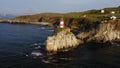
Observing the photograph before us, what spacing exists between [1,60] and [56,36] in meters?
27.4

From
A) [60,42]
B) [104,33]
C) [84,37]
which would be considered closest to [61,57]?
[60,42]

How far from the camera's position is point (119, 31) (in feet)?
404

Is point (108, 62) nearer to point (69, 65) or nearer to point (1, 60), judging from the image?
point (69, 65)

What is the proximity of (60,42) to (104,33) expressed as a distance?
3267 cm

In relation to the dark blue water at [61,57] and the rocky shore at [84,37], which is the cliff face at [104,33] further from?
the dark blue water at [61,57]

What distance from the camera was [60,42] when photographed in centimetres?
9894

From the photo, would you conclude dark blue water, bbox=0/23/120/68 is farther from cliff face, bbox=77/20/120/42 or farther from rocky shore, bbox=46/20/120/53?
cliff face, bbox=77/20/120/42

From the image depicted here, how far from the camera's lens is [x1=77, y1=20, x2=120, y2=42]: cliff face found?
120 m

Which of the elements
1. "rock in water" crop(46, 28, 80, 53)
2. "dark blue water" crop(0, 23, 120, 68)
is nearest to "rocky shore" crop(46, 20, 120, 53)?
"rock in water" crop(46, 28, 80, 53)

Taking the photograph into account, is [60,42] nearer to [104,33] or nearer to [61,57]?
[61,57]

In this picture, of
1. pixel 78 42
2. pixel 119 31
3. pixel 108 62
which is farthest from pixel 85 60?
pixel 119 31

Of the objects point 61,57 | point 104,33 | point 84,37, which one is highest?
point 104,33

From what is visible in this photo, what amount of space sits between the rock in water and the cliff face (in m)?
17.5

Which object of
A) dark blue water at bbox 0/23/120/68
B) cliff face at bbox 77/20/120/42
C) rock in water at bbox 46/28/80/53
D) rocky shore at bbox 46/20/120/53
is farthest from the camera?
cliff face at bbox 77/20/120/42
